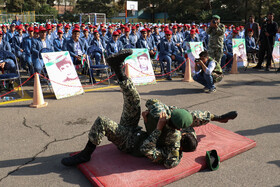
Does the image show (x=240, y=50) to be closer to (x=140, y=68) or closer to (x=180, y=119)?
(x=140, y=68)

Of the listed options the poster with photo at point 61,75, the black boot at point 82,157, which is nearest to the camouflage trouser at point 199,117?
the black boot at point 82,157

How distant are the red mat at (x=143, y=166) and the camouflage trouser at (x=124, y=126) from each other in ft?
0.83

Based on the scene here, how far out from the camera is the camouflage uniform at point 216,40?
362 inches

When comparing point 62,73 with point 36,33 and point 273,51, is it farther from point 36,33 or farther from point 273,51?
point 273,51

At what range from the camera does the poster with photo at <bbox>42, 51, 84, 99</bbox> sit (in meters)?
6.83

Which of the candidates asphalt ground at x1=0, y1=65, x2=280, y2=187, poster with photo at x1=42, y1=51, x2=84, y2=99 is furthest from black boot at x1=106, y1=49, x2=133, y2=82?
poster with photo at x1=42, y1=51, x2=84, y2=99

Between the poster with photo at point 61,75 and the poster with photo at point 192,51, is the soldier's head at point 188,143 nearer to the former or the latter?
the poster with photo at point 61,75

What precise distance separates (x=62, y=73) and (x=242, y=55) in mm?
8658

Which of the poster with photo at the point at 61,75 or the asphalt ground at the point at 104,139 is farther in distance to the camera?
the poster with photo at the point at 61,75

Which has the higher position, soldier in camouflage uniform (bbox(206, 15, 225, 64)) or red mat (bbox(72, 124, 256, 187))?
soldier in camouflage uniform (bbox(206, 15, 225, 64))

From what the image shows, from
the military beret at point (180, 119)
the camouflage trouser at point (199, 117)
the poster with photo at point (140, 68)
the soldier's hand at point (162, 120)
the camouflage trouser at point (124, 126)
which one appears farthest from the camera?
the poster with photo at point (140, 68)

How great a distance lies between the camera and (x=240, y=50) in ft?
39.1

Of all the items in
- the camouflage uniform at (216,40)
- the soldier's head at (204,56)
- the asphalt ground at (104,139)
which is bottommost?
the asphalt ground at (104,139)

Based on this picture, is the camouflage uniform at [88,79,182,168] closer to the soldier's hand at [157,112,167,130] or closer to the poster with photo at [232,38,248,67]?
the soldier's hand at [157,112,167,130]
